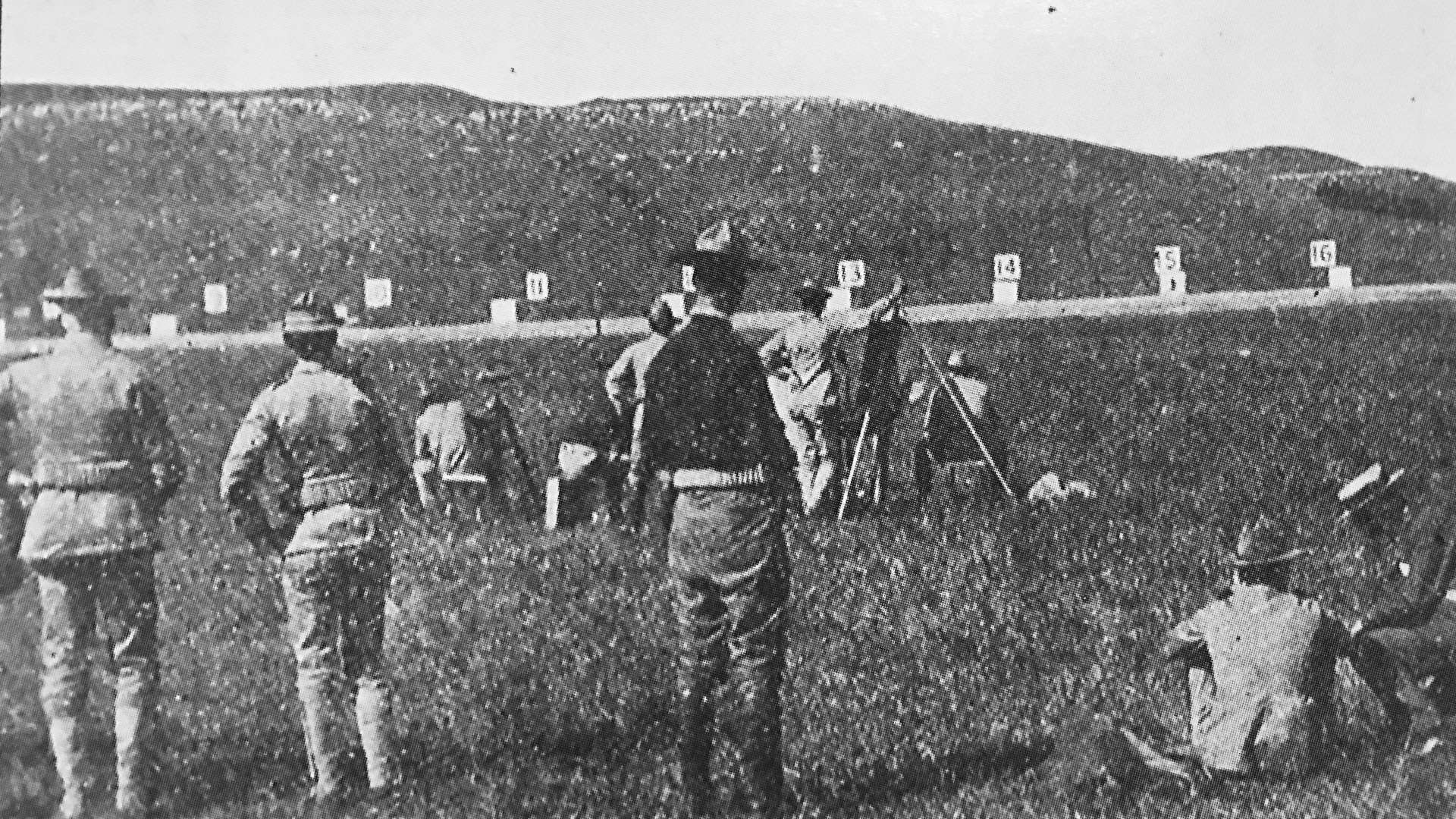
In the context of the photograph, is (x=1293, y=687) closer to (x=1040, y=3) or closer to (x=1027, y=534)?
(x=1027, y=534)

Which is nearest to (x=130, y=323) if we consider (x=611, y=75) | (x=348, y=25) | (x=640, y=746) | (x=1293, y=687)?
(x=348, y=25)

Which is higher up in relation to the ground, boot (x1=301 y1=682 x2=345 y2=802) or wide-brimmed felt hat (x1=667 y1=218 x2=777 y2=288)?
wide-brimmed felt hat (x1=667 y1=218 x2=777 y2=288)

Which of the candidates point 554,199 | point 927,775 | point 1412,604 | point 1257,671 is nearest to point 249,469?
point 554,199

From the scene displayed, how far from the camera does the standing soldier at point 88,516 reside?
449cm

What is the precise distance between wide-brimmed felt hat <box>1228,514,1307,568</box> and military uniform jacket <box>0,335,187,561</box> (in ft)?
11.5

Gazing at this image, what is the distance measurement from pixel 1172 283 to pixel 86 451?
3651 millimetres

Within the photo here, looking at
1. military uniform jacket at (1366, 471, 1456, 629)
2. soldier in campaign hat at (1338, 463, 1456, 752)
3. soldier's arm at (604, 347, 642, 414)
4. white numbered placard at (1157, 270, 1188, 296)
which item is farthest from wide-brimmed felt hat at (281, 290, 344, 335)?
military uniform jacket at (1366, 471, 1456, 629)

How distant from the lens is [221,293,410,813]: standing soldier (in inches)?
177

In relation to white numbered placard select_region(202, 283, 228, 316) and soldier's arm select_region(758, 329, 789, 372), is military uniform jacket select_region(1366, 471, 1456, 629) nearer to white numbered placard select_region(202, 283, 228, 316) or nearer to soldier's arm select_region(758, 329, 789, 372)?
soldier's arm select_region(758, 329, 789, 372)

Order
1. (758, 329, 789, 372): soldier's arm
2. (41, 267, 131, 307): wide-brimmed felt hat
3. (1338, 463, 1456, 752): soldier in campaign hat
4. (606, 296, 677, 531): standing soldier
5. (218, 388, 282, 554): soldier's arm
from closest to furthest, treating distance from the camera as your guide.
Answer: (218, 388, 282, 554): soldier's arm
(41, 267, 131, 307): wide-brimmed felt hat
(606, 296, 677, 531): standing soldier
(758, 329, 789, 372): soldier's arm
(1338, 463, 1456, 752): soldier in campaign hat

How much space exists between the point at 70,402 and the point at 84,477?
0.78 ft

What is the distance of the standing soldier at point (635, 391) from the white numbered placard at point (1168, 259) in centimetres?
175

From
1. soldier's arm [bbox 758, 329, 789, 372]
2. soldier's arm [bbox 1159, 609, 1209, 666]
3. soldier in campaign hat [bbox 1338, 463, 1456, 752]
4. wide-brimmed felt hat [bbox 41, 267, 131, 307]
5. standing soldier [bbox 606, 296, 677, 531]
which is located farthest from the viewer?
soldier in campaign hat [bbox 1338, 463, 1456, 752]

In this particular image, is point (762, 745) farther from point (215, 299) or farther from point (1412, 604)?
point (1412, 604)
